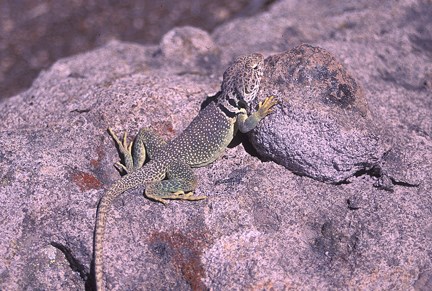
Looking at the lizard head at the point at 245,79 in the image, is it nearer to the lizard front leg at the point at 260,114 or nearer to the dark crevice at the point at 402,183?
the lizard front leg at the point at 260,114

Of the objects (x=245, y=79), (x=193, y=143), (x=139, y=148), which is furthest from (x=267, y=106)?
(x=139, y=148)

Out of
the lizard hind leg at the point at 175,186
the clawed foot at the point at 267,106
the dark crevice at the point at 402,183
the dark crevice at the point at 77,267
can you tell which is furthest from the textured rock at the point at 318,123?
the dark crevice at the point at 77,267

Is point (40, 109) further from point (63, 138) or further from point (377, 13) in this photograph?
point (377, 13)

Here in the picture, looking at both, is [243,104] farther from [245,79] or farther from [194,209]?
[194,209]

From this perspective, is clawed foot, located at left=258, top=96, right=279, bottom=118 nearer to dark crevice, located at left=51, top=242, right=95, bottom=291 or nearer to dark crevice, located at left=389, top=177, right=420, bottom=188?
dark crevice, located at left=389, top=177, right=420, bottom=188

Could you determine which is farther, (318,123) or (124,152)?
(124,152)

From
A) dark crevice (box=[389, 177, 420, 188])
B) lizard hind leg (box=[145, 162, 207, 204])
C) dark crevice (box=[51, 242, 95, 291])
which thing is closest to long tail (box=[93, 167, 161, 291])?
lizard hind leg (box=[145, 162, 207, 204])
